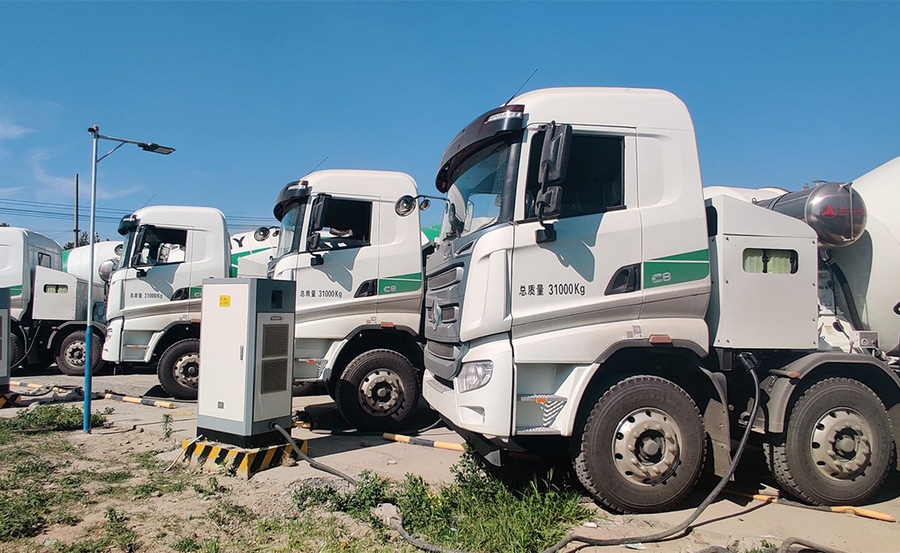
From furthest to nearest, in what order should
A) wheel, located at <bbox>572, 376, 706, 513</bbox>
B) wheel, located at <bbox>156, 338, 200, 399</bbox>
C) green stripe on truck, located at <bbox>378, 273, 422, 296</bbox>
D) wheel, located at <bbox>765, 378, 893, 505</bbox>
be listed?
wheel, located at <bbox>156, 338, 200, 399</bbox> < green stripe on truck, located at <bbox>378, 273, 422, 296</bbox> < wheel, located at <bbox>765, 378, 893, 505</bbox> < wheel, located at <bbox>572, 376, 706, 513</bbox>

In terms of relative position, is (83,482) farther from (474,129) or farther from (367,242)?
(474,129)

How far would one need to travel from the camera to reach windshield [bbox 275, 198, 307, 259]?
756 centimetres

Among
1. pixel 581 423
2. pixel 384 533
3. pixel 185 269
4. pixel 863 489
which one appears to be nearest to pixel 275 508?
pixel 384 533

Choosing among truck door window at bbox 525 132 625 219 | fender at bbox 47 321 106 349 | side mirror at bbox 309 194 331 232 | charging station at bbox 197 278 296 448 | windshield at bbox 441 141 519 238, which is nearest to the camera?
windshield at bbox 441 141 519 238

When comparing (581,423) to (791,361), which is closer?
(581,423)

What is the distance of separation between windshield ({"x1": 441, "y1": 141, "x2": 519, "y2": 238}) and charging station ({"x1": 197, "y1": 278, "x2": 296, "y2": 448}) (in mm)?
2071

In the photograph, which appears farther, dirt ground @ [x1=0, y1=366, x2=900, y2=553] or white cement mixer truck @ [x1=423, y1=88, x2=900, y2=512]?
white cement mixer truck @ [x1=423, y1=88, x2=900, y2=512]

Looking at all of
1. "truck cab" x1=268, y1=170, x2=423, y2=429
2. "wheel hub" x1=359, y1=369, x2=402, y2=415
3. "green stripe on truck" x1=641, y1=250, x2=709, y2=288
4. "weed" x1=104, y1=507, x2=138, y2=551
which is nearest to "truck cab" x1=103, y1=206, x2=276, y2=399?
"truck cab" x1=268, y1=170, x2=423, y2=429

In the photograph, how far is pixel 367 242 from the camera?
754 centimetres

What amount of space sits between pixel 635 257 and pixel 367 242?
155 inches

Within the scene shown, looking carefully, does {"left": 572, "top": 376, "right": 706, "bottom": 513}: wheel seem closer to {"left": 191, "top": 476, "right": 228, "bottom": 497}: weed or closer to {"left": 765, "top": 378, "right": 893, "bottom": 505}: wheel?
{"left": 765, "top": 378, "right": 893, "bottom": 505}: wheel

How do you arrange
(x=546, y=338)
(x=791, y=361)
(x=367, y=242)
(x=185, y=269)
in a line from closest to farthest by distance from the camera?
(x=546, y=338) < (x=791, y=361) < (x=367, y=242) < (x=185, y=269)

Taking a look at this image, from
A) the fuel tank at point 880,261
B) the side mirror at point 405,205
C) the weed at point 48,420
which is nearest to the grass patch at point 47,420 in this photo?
the weed at point 48,420

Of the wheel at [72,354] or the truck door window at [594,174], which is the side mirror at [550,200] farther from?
the wheel at [72,354]
